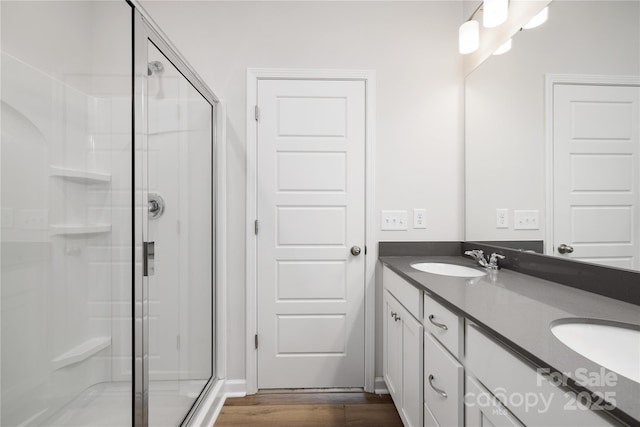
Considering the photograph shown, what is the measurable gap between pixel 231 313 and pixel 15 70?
1.57 m

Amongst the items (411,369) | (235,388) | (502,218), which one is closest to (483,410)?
(411,369)

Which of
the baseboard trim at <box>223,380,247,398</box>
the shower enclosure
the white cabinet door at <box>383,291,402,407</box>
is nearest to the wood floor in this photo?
the baseboard trim at <box>223,380,247,398</box>

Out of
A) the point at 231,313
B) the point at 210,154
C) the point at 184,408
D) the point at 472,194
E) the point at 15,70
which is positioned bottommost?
the point at 184,408

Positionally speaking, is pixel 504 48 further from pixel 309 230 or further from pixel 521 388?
pixel 521 388

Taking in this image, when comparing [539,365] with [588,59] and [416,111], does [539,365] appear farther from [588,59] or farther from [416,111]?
[416,111]

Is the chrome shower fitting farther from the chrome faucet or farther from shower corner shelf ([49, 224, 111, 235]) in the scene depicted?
the chrome faucet

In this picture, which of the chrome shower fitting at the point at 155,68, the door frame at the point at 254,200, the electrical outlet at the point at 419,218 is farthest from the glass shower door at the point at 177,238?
the electrical outlet at the point at 419,218

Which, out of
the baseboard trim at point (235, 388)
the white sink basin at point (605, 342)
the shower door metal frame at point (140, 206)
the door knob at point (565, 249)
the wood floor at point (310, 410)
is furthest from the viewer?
the baseboard trim at point (235, 388)

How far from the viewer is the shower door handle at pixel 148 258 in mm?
1150

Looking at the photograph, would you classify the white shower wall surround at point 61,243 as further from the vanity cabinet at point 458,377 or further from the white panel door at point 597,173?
the white panel door at point 597,173

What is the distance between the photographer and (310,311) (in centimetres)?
196

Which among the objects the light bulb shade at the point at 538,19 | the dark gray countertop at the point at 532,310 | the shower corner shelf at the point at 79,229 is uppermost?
the light bulb shade at the point at 538,19

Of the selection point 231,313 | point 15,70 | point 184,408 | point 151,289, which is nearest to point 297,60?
point 15,70

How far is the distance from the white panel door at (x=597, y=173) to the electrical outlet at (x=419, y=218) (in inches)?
31.7
